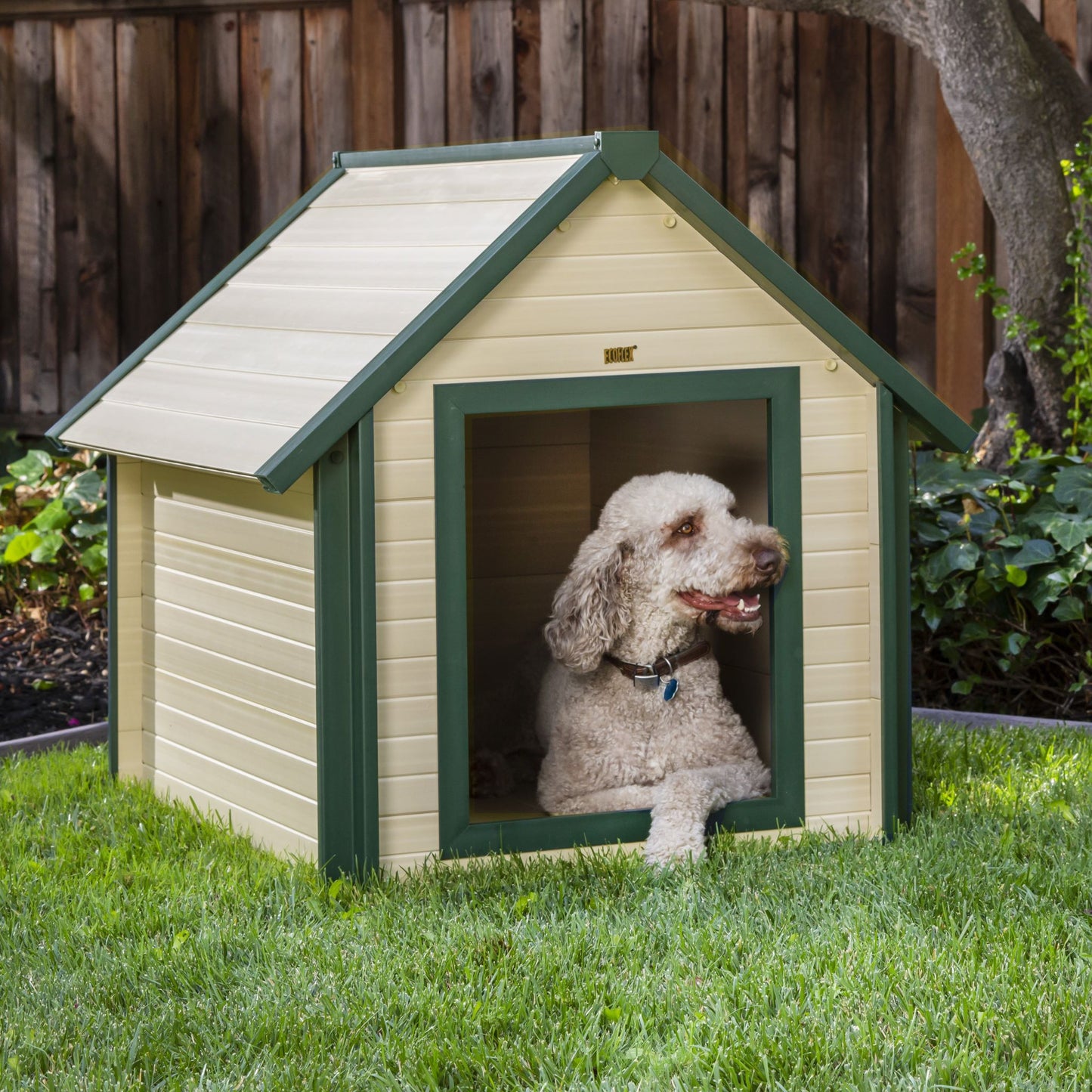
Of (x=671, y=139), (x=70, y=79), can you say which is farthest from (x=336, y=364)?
(x=70, y=79)

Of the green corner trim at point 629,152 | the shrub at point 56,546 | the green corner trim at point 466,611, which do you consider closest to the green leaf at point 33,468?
the shrub at point 56,546

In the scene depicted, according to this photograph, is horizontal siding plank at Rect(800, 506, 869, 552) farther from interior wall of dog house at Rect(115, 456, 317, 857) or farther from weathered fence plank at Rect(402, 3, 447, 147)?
weathered fence plank at Rect(402, 3, 447, 147)

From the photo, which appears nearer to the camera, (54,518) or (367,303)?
(367,303)

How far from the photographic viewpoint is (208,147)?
7.96 metres

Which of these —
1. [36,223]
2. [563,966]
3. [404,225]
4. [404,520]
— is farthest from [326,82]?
[563,966]

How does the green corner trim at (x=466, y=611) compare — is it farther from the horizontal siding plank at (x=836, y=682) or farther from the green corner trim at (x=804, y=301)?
the green corner trim at (x=804, y=301)

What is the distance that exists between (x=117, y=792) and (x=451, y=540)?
158 centimetres

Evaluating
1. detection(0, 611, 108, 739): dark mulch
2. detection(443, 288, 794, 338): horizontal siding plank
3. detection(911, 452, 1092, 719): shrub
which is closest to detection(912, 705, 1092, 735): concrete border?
detection(911, 452, 1092, 719): shrub

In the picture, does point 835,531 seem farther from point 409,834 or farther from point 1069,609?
point 1069,609

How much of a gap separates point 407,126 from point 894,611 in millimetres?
4536

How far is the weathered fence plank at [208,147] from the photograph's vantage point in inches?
311

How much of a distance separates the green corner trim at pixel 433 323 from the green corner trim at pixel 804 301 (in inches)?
7.9

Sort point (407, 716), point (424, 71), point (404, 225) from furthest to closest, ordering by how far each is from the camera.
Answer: point (424, 71)
point (404, 225)
point (407, 716)

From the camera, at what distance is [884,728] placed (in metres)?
4.13
